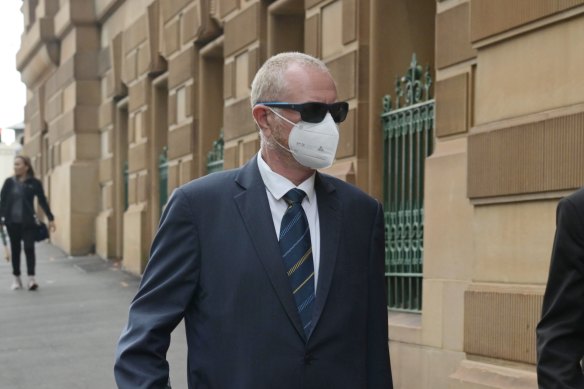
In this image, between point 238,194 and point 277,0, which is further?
point 277,0

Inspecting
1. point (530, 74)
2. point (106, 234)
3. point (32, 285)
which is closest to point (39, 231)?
point (32, 285)

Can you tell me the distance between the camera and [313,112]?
354cm

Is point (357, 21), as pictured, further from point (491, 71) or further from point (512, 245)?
point (512, 245)

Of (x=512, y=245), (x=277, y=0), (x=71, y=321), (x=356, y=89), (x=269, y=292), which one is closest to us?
(x=269, y=292)

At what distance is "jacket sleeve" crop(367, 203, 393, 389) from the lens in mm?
3568

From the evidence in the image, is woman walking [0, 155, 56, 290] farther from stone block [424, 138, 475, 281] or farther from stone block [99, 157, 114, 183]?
stone block [424, 138, 475, 281]

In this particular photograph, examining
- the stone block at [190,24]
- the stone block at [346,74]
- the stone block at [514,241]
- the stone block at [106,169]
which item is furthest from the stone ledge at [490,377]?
the stone block at [106,169]

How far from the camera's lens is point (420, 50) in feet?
31.5

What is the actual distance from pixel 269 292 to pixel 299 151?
42cm

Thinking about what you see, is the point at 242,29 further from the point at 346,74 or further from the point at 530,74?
the point at 530,74

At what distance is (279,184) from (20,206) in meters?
12.3

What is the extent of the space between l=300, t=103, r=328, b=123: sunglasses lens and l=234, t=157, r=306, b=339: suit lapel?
22cm

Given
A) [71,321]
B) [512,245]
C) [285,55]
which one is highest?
[285,55]

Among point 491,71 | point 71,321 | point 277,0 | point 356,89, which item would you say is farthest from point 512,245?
point 71,321
